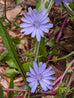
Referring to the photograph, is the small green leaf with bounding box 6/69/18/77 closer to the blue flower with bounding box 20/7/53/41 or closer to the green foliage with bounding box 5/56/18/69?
the green foliage with bounding box 5/56/18/69

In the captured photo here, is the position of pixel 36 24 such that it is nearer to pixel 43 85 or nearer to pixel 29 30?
pixel 29 30

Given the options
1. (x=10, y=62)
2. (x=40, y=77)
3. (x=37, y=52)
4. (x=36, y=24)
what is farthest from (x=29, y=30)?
(x=10, y=62)

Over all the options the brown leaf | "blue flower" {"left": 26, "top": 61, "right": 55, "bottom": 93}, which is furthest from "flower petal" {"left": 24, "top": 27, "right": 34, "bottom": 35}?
the brown leaf

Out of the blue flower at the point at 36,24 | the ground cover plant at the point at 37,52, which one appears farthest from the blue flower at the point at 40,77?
the blue flower at the point at 36,24

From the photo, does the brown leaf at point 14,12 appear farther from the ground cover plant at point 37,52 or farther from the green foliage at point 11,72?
the green foliage at point 11,72

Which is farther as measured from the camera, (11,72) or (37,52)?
(11,72)

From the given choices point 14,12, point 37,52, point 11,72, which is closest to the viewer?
point 37,52

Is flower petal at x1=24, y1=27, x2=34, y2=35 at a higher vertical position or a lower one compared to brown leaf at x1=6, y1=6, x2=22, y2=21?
lower
